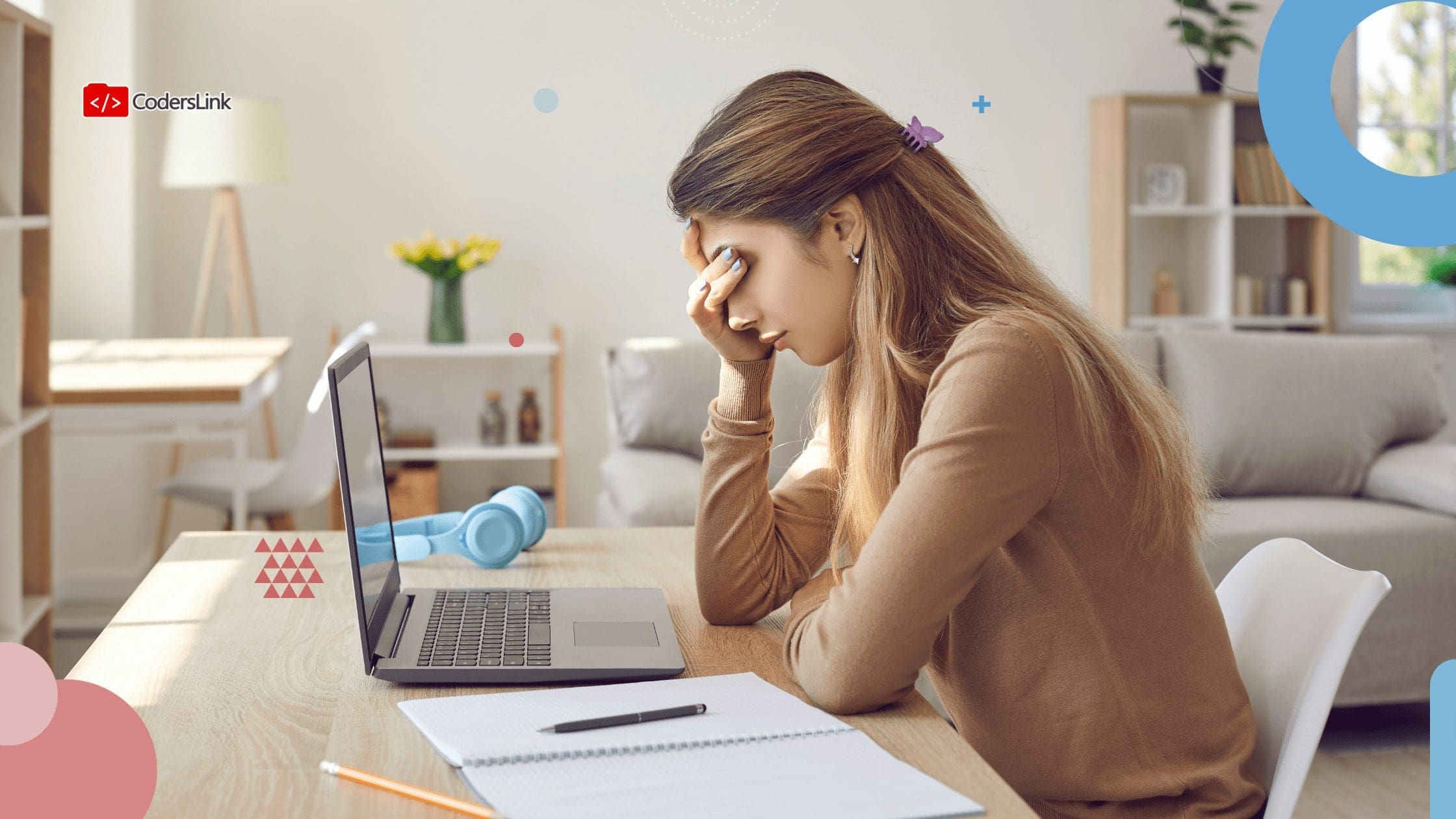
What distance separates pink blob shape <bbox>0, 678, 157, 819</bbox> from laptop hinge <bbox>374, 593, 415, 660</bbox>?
0.19 meters

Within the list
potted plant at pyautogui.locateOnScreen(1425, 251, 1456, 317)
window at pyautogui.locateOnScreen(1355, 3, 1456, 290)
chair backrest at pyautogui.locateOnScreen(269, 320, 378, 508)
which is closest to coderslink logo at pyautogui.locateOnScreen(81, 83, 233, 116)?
chair backrest at pyautogui.locateOnScreen(269, 320, 378, 508)

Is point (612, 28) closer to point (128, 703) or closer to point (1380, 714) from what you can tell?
point (1380, 714)

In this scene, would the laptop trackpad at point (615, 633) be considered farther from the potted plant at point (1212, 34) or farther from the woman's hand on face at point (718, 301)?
the potted plant at point (1212, 34)

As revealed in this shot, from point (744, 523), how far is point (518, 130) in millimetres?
3257

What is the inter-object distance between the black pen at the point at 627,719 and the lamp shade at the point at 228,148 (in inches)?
124

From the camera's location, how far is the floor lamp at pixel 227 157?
3619 mm

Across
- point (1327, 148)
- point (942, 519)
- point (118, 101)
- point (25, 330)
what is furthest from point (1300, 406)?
point (118, 101)

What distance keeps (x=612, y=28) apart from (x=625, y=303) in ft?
2.96

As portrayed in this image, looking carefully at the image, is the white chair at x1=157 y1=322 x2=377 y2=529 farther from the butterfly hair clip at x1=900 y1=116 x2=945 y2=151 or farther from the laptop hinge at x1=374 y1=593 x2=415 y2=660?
the butterfly hair clip at x1=900 y1=116 x2=945 y2=151

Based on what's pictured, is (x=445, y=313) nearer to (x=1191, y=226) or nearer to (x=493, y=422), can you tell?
(x=493, y=422)

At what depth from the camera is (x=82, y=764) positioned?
0.81m

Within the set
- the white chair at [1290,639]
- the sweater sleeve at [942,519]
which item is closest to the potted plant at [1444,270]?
the white chair at [1290,639]

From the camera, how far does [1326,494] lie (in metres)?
3.10

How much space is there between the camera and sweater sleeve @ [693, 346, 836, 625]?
3.83 ft
